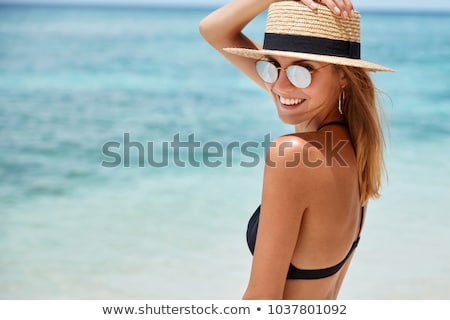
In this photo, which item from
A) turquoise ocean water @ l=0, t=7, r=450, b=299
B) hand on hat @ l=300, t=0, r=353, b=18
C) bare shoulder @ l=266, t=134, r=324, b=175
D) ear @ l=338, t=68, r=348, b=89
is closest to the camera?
bare shoulder @ l=266, t=134, r=324, b=175

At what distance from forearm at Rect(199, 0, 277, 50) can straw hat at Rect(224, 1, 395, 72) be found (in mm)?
293

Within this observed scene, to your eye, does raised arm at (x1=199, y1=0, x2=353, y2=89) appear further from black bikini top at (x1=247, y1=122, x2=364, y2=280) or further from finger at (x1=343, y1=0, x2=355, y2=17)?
black bikini top at (x1=247, y1=122, x2=364, y2=280)

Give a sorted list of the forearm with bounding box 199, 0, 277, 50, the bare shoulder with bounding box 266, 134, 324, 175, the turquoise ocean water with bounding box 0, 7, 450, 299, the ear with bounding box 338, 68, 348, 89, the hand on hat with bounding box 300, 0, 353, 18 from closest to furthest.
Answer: the bare shoulder with bounding box 266, 134, 324, 175
the hand on hat with bounding box 300, 0, 353, 18
the ear with bounding box 338, 68, 348, 89
the forearm with bounding box 199, 0, 277, 50
the turquoise ocean water with bounding box 0, 7, 450, 299

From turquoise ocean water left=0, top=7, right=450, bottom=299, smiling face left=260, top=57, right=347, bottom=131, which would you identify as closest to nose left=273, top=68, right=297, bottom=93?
smiling face left=260, top=57, right=347, bottom=131

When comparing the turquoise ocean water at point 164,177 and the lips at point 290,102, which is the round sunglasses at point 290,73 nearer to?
the lips at point 290,102

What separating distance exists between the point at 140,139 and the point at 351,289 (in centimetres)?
648

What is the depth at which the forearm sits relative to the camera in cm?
249

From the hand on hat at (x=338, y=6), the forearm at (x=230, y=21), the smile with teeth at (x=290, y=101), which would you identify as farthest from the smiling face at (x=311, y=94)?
the forearm at (x=230, y=21)

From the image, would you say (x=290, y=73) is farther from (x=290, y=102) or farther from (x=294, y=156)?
(x=294, y=156)

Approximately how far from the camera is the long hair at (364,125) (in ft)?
7.25

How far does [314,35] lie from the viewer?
2.14m

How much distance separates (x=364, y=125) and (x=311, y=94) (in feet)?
0.64
